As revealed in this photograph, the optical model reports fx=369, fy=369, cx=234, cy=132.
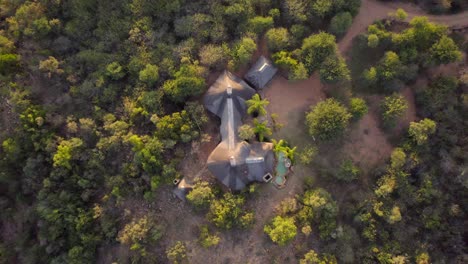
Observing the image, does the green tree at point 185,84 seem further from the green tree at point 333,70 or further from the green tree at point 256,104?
the green tree at point 333,70

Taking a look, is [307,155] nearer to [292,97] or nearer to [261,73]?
[292,97]

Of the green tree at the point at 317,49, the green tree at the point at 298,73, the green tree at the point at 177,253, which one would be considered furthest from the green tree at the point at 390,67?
the green tree at the point at 177,253

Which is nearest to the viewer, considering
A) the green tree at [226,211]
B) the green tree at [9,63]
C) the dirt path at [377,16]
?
the green tree at [226,211]

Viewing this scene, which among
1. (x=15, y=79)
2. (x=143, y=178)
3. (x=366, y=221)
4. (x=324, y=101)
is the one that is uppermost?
(x=15, y=79)

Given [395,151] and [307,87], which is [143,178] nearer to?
[307,87]

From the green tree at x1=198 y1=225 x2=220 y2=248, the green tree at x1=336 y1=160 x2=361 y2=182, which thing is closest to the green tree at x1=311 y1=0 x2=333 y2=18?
the green tree at x1=336 y1=160 x2=361 y2=182

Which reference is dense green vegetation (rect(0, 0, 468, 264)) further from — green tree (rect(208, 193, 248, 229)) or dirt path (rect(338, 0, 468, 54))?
dirt path (rect(338, 0, 468, 54))

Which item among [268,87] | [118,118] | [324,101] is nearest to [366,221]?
[324,101]

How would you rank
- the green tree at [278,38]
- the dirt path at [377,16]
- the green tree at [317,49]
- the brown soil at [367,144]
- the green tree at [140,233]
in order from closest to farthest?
the green tree at [140,233] < the green tree at [317,49] < the green tree at [278,38] < the brown soil at [367,144] < the dirt path at [377,16]
